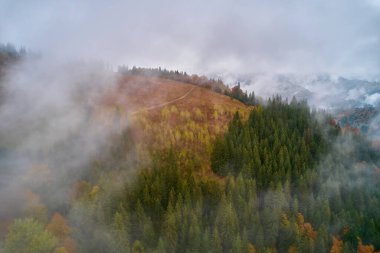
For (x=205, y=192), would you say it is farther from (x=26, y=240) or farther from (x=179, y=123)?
(x=26, y=240)

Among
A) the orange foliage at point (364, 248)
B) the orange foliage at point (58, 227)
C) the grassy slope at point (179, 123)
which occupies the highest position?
the grassy slope at point (179, 123)

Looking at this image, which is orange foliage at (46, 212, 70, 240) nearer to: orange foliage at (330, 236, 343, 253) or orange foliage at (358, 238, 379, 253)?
orange foliage at (330, 236, 343, 253)

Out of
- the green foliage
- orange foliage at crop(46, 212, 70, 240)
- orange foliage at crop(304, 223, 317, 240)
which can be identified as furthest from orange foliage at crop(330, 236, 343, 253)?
the green foliage

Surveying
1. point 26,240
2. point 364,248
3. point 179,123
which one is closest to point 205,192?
point 179,123

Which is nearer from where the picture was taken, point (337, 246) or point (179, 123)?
point (337, 246)

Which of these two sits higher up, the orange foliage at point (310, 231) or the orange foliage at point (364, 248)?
the orange foliage at point (310, 231)

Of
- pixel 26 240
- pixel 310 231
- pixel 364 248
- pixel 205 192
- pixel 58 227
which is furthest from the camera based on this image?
pixel 205 192

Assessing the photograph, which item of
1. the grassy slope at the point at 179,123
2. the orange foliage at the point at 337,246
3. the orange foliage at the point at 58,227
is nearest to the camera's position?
the orange foliage at the point at 58,227

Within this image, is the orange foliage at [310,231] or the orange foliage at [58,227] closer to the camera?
the orange foliage at [58,227]

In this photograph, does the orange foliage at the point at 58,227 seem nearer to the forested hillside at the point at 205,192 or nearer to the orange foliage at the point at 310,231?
the forested hillside at the point at 205,192

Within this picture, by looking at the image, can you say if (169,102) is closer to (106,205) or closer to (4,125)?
(4,125)

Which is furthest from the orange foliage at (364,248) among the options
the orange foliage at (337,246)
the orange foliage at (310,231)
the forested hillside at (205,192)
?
the orange foliage at (310,231)

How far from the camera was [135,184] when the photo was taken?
4815 inches

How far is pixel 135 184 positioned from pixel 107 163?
23.4 metres
